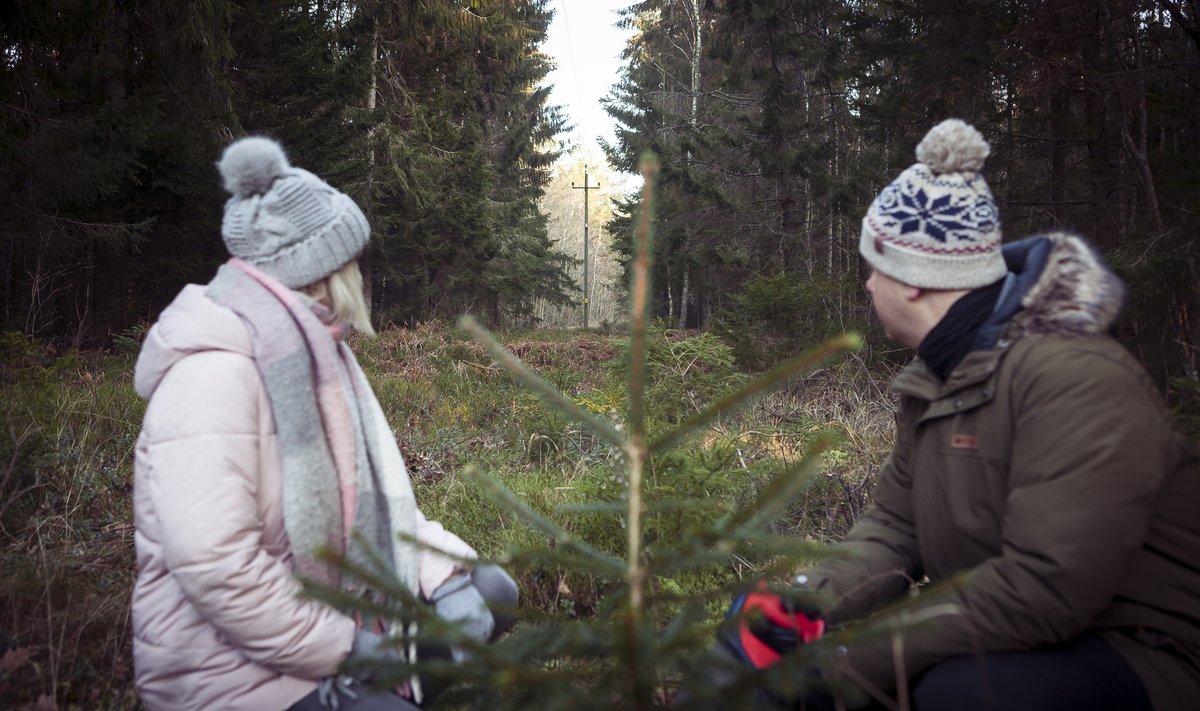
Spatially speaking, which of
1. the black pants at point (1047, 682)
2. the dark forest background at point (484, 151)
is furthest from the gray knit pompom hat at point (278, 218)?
the dark forest background at point (484, 151)

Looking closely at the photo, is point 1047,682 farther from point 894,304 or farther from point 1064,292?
point 894,304

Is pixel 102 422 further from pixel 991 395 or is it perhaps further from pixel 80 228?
pixel 991 395

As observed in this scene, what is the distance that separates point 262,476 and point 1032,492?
5.84ft

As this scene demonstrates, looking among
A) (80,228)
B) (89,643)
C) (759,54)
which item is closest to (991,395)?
(89,643)

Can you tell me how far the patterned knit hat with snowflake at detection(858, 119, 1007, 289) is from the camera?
6.32 feet

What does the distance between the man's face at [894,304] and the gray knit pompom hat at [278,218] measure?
142 centimetres

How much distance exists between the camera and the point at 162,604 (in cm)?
180

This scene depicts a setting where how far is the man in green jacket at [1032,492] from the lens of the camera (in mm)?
1563

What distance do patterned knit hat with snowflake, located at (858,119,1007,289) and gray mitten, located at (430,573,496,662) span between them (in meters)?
1.48

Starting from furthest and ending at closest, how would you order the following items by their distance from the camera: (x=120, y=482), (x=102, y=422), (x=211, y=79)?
(x=211, y=79) → (x=102, y=422) → (x=120, y=482)

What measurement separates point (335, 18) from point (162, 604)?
1622 centimetres

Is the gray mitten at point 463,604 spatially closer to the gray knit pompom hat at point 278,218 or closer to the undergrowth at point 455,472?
the undergrowth at point 455,472

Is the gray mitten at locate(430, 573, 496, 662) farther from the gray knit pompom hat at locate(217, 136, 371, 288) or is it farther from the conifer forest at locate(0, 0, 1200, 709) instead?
the gray knit pompom hat at locate(217, 136, 371, 288)

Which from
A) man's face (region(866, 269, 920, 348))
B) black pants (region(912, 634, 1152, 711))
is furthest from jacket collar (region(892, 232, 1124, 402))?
black pants (region(912, 634, 1152, 711))
